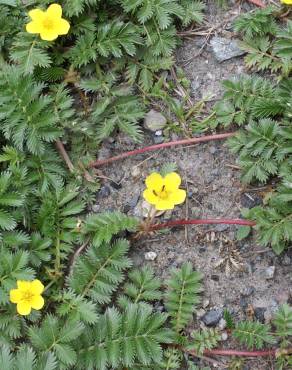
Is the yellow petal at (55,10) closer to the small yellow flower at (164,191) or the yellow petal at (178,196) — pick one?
the small yellow flower at (164,191)

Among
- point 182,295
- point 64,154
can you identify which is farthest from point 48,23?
point 182,295

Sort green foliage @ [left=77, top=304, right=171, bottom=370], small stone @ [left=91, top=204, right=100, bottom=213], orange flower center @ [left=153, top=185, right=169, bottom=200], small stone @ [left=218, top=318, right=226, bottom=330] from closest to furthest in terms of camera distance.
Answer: green foliage @ [left=77, top=304, right=171, bottom=370] < orange flower center @ [left=153, top=185, right=169, bottom=200] < small stone @ [left=218, top=318, right=226, bottom=330] < small stone @ [left=91, top=204, right=100, bottom=213]

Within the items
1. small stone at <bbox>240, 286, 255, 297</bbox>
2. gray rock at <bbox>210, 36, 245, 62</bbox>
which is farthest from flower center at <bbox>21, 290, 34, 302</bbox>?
gray rock at <bbox>210, 36, 245, 62</bbox>

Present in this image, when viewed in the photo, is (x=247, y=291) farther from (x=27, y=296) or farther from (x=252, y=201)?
(x=27, y=296)

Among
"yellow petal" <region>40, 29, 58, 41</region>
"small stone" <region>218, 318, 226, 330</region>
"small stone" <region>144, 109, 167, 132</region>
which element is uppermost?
"yellow petal" <region>40, 29, 58, 41</region>

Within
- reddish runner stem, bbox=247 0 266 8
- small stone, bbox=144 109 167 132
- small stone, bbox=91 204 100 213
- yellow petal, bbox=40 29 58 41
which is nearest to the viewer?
yellow petal, bbox=40 29 58 41

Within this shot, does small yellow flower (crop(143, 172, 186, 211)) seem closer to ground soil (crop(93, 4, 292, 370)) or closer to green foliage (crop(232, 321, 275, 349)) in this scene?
ground soil (crop(93, 4, 292, 370))

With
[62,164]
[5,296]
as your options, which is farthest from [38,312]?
[62,164]
